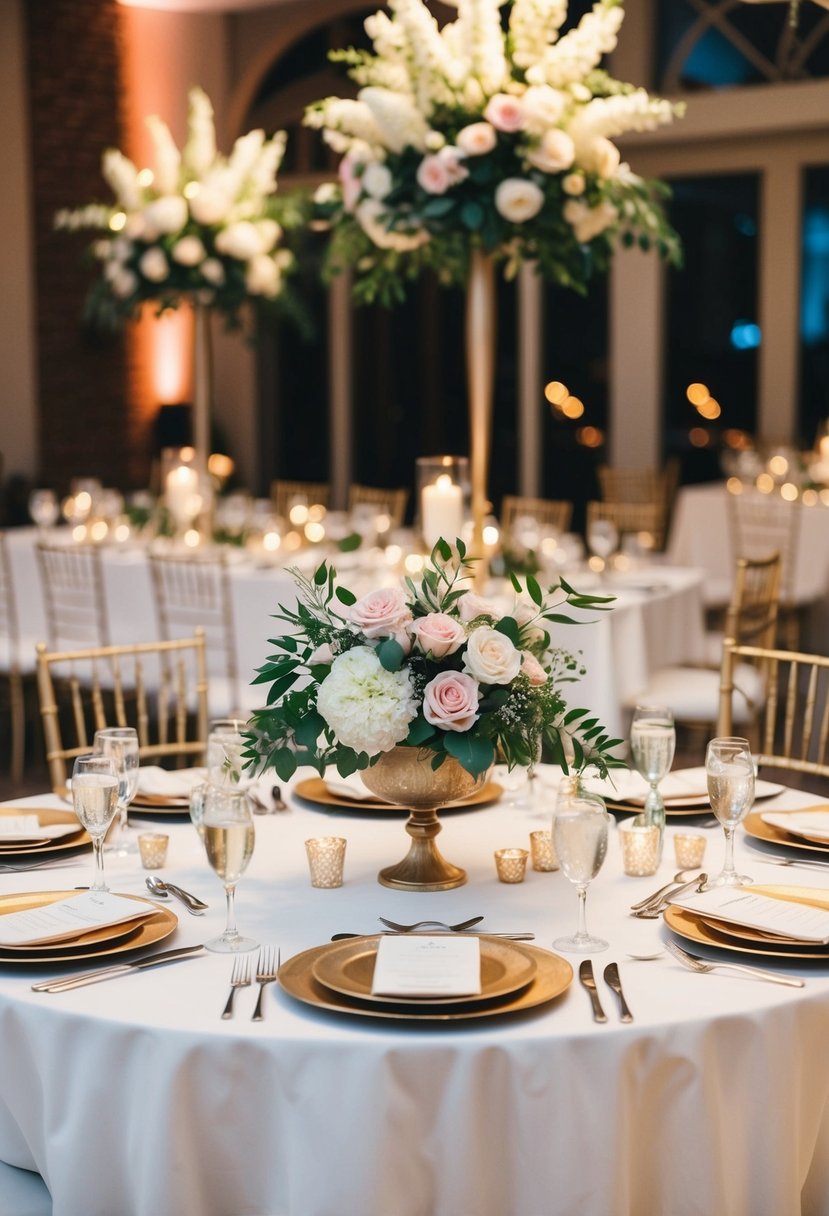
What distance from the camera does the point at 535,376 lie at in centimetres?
1119

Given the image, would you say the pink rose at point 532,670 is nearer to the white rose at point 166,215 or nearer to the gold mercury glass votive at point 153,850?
the gold mercury glass votive at point 153,850

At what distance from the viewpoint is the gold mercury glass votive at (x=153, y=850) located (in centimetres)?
250

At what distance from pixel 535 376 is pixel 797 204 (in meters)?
2.16

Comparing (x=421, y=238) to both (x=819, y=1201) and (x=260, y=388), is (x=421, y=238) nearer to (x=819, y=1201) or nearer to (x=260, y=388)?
(x=819, y=1201)

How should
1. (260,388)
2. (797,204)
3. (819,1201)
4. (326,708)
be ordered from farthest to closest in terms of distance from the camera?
(260,388) → (797,204) → (326,708) → (819,1201)

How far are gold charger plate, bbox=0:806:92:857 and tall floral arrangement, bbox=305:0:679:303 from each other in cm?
233

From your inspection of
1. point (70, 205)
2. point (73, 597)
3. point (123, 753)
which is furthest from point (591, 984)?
point (70, 205)

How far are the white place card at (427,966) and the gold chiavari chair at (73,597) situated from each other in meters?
4.09

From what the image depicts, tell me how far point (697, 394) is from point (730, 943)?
908 cm

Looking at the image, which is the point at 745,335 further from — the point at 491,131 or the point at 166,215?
the point at 491,131

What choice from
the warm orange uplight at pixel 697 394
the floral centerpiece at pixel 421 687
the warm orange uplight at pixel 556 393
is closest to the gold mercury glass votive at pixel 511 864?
the floral centerpiece at pixel 421 687

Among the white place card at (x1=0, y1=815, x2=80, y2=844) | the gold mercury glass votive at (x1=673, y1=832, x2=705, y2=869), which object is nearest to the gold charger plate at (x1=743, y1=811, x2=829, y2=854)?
the gold mercury glass votive at (x1=673, y1=832, x2=705, y2=869)

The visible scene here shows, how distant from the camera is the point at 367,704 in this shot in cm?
216

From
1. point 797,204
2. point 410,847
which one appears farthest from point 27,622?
point 797,204
